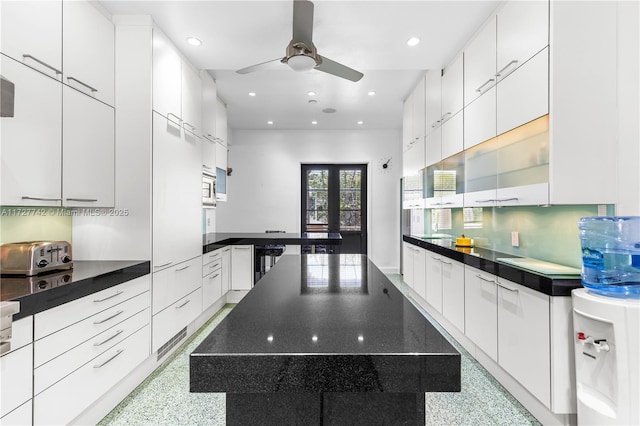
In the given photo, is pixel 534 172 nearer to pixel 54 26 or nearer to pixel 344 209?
pixel 54 26

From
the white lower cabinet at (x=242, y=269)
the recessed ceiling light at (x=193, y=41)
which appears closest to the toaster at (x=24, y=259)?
the recessed ceiling light at (x=193, y=41)

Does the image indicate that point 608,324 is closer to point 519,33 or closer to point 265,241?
point 519,33

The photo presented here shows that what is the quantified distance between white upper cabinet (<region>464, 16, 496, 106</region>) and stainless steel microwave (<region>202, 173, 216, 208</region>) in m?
2.87

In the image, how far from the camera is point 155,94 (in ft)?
7.57

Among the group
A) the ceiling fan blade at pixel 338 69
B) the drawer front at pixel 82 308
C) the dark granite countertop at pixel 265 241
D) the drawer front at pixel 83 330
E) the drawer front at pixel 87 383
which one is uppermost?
the ceiling fan blade at pixel 338 69

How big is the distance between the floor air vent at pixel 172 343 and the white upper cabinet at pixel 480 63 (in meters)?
3.34

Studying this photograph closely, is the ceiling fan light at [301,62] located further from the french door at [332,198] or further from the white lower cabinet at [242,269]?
the french door at [332,198]

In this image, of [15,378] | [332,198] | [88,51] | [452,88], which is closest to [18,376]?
[15,378]

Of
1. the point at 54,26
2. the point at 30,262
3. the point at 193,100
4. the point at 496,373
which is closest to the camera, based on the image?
the point at 30,262

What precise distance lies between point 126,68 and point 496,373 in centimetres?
359

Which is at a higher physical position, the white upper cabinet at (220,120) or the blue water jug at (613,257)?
the white upper cabinet at (220,120)

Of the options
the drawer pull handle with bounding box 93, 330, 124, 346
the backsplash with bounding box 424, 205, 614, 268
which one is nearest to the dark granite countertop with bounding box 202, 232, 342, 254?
the drawer pull handle with bounding box 93, 330, 124, 346

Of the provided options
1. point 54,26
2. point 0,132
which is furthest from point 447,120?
point 0,132

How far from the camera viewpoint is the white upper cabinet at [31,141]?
150cm
